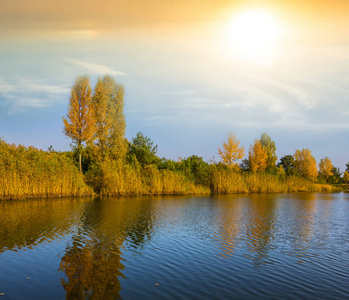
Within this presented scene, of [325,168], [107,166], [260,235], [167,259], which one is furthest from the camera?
[325,168]

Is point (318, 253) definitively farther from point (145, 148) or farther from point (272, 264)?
point (145, 148)

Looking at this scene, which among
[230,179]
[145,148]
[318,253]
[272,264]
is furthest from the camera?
[145,148]

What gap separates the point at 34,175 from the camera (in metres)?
22.0

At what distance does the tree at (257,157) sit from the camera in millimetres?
53656

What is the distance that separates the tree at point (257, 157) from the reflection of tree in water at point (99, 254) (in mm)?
42176

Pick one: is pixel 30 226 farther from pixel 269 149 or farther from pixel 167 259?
pixel 269 149

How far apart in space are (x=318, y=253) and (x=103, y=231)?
727 cm

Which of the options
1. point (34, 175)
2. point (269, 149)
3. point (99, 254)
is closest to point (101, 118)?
point (34, 175)

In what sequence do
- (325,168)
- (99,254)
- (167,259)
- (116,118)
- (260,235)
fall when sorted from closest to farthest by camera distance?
(167,259), (99,254), (260,235), (116,118), (325,168)

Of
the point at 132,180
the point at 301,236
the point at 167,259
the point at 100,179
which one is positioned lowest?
the point at 301,236

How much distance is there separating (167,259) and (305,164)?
215ft

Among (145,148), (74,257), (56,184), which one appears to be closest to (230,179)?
(145,148)

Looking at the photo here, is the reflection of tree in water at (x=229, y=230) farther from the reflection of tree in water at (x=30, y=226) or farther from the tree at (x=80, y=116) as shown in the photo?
the tree at (x=80, y=116)

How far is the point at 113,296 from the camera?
5.38 m
